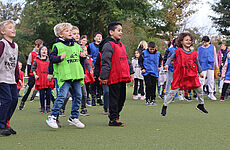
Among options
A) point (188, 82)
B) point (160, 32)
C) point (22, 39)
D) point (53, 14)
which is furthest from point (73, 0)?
point (188, 82)

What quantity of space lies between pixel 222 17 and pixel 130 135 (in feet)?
135

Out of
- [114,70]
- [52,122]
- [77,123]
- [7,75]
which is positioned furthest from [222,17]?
[7,75]

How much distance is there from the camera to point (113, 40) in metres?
7.29

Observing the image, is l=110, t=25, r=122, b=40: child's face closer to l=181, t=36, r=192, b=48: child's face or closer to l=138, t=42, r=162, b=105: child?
l=181, t=36, r=192, b=48: child's face

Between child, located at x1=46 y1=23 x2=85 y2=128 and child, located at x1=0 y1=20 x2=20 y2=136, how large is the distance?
0.73m

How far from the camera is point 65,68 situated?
671cm

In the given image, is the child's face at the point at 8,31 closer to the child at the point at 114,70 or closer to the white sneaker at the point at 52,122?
the white sneaker at the point at 52,122

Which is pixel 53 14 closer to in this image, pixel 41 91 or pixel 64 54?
pixel 41 91

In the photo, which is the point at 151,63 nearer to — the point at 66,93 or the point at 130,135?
the point at 66,93

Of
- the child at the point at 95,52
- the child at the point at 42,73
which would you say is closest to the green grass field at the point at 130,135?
the child at the point at 42,73

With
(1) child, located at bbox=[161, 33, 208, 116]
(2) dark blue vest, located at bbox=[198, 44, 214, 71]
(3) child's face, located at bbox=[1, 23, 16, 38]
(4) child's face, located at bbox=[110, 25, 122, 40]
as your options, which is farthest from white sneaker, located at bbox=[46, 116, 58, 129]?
(2) dark blue vest, located at bbox=[198, 44, 214, 71]

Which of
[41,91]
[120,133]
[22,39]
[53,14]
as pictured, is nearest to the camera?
[120,133]

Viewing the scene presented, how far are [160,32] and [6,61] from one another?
137 ft

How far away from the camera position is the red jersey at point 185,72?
8.00 meters
